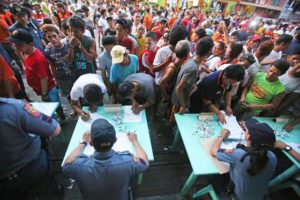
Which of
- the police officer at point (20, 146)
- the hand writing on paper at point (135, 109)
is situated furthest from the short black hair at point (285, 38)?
the police officer at point (20, 146)

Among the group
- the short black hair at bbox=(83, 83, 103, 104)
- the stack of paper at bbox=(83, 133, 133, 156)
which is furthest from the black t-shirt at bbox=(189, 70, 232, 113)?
the short black hair at bbox=(83, 83, 103, 104)

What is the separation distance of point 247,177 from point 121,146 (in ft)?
3.51

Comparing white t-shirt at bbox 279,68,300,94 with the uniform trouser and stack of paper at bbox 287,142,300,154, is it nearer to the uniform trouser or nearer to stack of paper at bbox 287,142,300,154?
stack of paper at bbox 287,142,300,154

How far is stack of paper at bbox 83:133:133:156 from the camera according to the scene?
1.59 meters

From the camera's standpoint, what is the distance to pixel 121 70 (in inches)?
96.0

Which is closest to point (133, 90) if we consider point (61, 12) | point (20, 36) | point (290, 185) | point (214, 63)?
point (20, 36)

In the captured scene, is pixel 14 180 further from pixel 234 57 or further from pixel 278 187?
pixel 234 57

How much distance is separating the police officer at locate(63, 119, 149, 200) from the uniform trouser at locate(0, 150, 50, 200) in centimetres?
49

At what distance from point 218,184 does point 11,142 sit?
1.79m

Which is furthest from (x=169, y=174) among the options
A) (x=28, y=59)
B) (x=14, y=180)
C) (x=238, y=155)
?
(x=28, y=59)

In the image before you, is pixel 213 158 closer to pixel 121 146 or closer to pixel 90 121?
pixel 121 146

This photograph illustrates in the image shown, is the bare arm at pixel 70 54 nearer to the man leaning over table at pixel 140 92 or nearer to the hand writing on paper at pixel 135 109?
the man leaning over table at pixel 140 92

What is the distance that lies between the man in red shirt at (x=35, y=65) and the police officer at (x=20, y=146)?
107 cm

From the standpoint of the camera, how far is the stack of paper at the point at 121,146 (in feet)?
5.23
